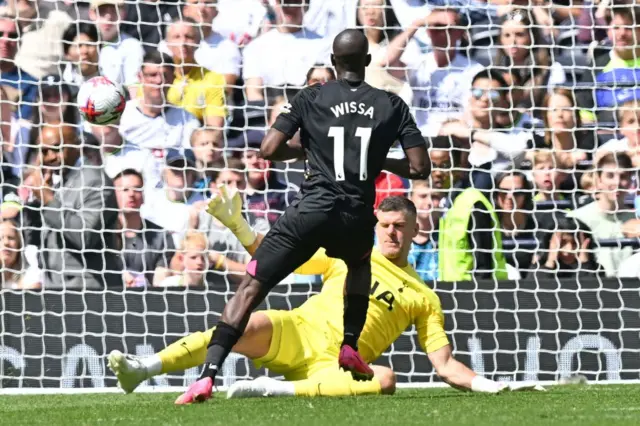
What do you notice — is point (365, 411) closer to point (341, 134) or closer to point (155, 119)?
point (341, 134)

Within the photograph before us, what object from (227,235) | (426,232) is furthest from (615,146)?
(227,235)

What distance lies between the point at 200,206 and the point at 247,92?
106cm

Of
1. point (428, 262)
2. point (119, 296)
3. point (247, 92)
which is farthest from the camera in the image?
point (247, 92)

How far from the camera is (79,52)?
955 cm

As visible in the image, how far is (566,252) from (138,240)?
11.3 feet

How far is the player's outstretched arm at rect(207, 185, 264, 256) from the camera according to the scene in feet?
19.6

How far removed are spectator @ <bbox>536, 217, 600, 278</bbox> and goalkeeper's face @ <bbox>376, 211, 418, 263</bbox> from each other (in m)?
2.68

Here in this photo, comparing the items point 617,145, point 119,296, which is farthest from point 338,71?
point 617,145

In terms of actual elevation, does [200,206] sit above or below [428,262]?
above

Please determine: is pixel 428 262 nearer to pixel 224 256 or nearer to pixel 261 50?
pixel 224 256

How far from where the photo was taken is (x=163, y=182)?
938 cm

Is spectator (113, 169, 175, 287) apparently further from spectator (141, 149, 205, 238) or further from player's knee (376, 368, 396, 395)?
player's knee (376, 368, 396, 395)

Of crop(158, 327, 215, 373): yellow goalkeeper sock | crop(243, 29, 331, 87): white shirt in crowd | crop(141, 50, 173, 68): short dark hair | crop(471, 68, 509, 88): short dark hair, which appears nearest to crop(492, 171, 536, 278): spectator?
crop(471, 68, 509, 88): short dark hair

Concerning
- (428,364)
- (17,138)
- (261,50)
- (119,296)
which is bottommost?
(428,364)
